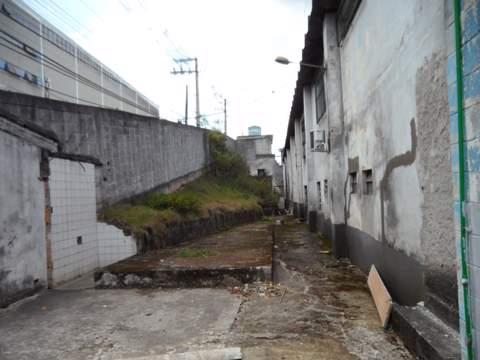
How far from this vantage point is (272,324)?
4.23 metres

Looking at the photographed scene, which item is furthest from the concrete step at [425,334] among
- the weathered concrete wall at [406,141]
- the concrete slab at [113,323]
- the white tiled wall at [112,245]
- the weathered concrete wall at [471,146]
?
the white tiled wall at [112,245]

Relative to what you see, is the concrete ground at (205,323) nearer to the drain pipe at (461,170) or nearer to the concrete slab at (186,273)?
the concrete slab at (186,273)

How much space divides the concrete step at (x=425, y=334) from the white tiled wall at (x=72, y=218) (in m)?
5.58

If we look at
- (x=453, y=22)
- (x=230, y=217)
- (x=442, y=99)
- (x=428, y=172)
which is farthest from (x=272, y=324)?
(x=230, y=217)

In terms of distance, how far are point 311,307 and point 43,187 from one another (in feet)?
15.8

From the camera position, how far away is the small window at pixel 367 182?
617cm

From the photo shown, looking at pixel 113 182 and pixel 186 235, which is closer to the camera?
pixel 113 182

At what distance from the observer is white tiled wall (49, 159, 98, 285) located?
647 cm

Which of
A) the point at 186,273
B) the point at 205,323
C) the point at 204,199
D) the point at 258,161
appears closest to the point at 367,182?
the point at 186,273

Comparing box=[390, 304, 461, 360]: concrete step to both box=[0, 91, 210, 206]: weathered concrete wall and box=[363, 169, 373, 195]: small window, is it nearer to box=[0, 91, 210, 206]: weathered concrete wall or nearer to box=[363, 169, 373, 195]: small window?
box=[363, 169, 373, 195]: small window

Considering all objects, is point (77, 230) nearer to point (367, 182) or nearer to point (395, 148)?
point (367, 182)

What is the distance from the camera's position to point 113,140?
30.8 feet

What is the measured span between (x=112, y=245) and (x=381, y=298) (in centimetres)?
575

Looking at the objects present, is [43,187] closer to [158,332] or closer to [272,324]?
[158,332]
